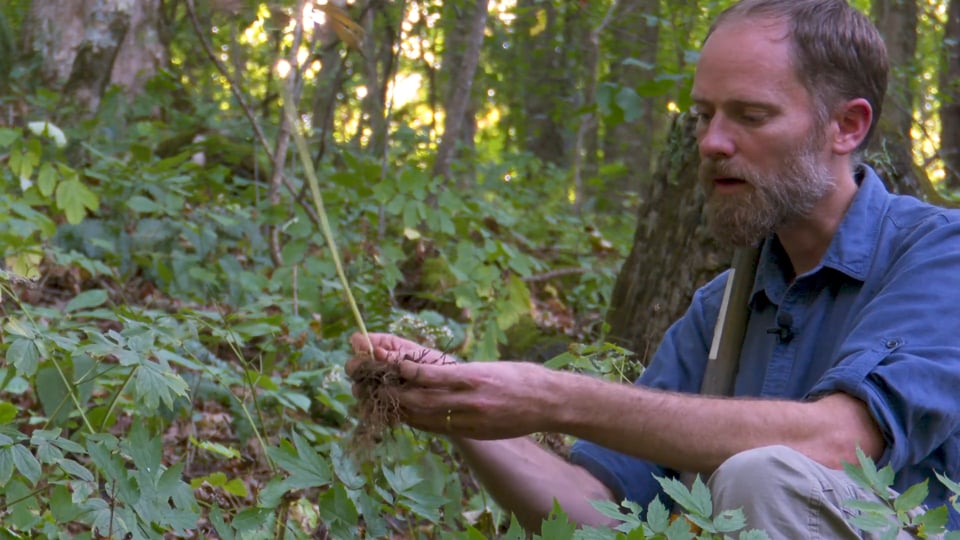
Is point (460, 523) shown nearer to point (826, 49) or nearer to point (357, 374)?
point (357, 374)

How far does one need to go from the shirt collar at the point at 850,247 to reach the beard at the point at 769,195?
74 mm

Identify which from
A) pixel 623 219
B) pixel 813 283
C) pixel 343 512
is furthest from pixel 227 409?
pixel 623 219

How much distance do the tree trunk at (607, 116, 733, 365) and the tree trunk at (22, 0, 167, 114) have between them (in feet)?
13.7

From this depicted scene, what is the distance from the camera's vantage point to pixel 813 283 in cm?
244

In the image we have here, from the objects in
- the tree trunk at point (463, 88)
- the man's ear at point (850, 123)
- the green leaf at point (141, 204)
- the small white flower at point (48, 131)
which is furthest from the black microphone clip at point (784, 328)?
the small white flower at point (48, 131)

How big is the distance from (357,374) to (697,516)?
0.84 metres

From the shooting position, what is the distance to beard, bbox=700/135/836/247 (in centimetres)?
246

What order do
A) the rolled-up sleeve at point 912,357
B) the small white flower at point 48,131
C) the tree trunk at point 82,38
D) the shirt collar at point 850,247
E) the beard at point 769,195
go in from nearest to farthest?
the rolled-up sleeve at point 912,357
the shirt collar at point 850,247
the beard at point 769,195
the small white flower at point 48,131
the tree trunk at point 82,38

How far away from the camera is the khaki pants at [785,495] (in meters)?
1.90

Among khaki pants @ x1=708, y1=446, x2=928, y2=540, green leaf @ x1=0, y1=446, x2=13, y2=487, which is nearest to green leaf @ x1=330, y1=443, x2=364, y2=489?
green leaf @ x1=0, y1=446, x2=13, y2=487

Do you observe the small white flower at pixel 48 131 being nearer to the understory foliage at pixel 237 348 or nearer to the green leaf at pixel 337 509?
the understory foliage at pixel 237 348

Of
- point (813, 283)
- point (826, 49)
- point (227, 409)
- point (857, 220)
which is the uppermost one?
point (826, 49)

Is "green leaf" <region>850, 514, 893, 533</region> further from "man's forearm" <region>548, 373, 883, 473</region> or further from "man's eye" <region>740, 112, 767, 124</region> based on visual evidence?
"man's eye" <region>740, 112, 767, 124</region>

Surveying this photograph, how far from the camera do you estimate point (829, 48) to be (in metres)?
2.55
